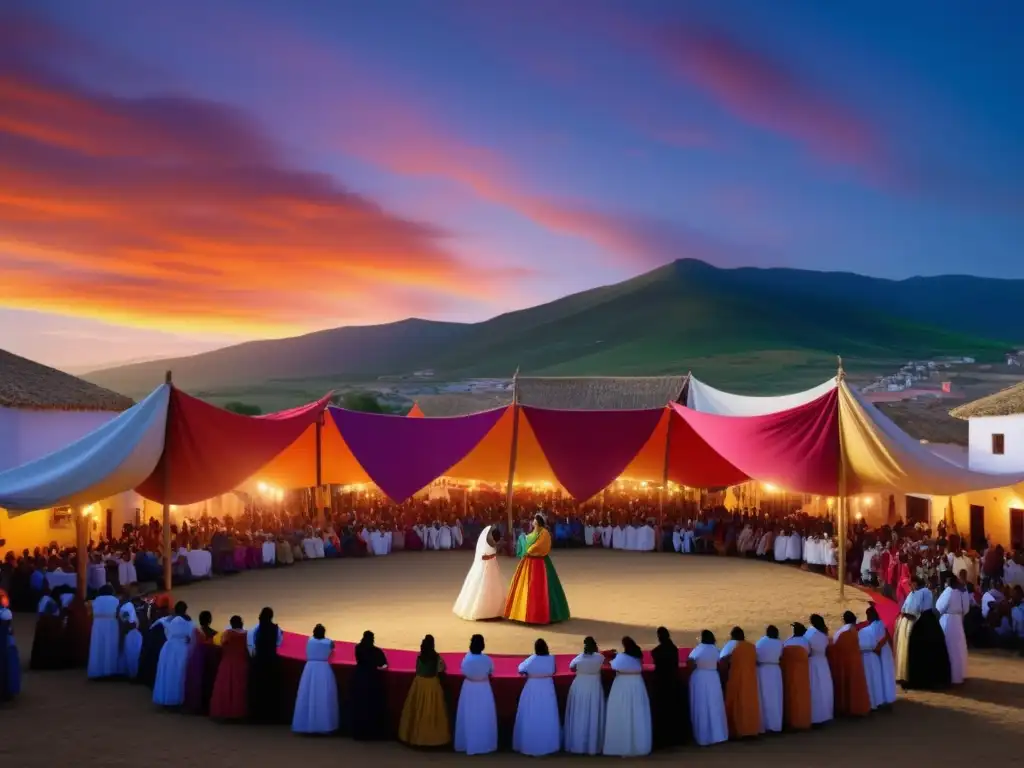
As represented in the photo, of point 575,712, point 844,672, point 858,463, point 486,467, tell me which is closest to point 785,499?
point 486,467

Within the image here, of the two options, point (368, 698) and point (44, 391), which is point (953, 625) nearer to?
point (368, 698)

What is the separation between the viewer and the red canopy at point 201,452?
43.1 feet

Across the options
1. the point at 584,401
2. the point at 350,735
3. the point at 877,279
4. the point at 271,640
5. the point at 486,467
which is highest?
the point at 877,279

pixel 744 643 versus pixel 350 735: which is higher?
pixel 744 643

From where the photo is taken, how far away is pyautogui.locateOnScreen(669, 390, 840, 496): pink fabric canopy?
13.4 m

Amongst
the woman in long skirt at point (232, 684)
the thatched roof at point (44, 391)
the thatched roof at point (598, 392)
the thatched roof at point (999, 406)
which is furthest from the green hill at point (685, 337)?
the woman in long skirt at point (232, 684)

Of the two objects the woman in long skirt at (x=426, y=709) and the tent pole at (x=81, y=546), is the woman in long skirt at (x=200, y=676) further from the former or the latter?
the tent pole at (x=81, y=546)

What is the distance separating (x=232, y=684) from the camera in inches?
354

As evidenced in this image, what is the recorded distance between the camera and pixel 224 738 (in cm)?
850

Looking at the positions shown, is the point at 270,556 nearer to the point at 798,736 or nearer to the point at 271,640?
the point at 271,640

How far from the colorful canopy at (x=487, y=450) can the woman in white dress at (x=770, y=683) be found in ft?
15.7

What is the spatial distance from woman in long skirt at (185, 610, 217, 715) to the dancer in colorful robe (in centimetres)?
454

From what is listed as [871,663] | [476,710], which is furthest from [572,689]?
[871,663]

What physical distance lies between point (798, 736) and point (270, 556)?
40.9ft
